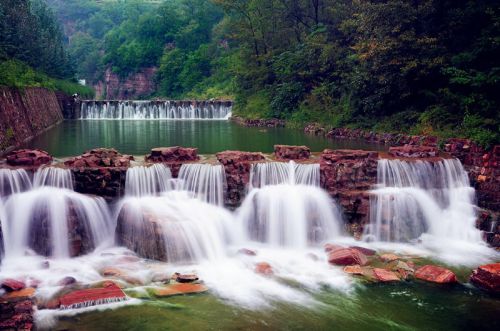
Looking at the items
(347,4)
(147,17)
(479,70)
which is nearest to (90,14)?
(147,17)

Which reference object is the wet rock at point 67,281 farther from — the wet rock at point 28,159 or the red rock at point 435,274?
the red rock at point 435,274

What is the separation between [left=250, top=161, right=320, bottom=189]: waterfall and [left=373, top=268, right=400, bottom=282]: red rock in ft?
15.8

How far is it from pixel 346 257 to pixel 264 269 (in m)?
2.33

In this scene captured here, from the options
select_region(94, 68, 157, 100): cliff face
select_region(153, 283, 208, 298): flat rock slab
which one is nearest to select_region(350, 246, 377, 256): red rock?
select_region(153, 283, 208, 298): flat rock slab

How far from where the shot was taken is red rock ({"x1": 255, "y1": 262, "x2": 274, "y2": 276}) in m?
12.2

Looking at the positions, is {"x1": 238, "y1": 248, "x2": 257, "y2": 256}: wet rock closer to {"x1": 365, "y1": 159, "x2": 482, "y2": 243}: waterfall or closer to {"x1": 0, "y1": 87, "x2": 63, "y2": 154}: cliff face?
{"x1": 365, "y1": 159, "x2": 482, "y2": 243}: waterfall

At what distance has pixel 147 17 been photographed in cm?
9675

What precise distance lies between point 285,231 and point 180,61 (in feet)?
243

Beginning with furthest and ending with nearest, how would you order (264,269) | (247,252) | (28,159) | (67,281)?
(28,159) < (247,252) < (264,269) < (67,281)

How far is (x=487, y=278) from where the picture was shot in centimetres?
1125

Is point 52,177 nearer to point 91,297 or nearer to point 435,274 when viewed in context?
point 91,297

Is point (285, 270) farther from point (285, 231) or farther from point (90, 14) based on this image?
point (90, 14)

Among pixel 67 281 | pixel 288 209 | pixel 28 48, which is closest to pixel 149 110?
pixel 28 48

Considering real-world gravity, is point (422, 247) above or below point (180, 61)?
A: below
